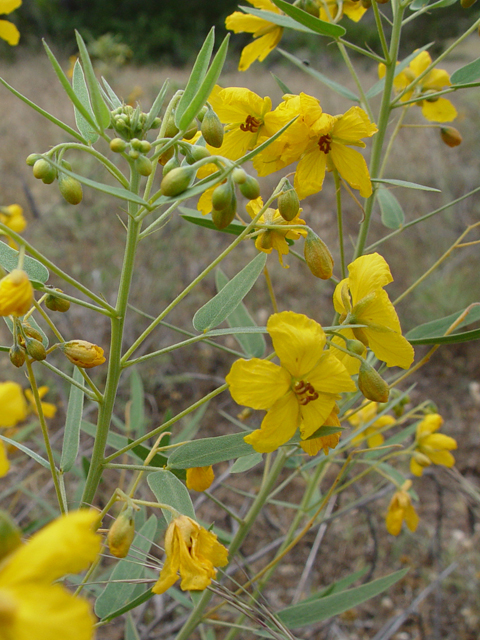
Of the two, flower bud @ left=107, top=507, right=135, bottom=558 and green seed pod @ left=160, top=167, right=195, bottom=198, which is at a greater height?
green seed pod @ left=160, top=167, right=195, bottom=198

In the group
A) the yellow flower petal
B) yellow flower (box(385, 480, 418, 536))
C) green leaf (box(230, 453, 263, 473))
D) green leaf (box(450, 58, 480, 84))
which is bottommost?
yellow flower (box(385, 480, 418, 536))

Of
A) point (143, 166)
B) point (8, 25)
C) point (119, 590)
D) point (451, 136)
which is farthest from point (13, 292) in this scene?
point (451, 136)

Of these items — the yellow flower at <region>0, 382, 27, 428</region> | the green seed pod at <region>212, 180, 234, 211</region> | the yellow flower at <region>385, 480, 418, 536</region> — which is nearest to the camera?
the yellow flower at <region>0, 382, 27, 428</region>

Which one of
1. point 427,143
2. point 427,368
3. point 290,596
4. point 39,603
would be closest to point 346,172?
point 39,603

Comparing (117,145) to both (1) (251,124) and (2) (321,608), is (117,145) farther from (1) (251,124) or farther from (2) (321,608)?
(2) (321,608)

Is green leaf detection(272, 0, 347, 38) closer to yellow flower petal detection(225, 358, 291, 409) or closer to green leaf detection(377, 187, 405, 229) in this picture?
green leaf detection(377, 187, 405, 229)

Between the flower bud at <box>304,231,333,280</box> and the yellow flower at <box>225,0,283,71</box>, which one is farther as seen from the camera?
the yellow flower at <box>225,0,283,71</box>

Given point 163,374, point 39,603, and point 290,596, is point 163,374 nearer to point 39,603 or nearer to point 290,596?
point 290,596

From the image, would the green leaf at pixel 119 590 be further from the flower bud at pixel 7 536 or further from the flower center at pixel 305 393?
the flower bud at pixel 7 536

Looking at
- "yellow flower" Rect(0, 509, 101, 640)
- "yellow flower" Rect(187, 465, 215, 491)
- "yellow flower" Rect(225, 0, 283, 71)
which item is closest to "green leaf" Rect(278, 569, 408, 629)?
"yellow flower" Rect(187, 465, 215, 491)
